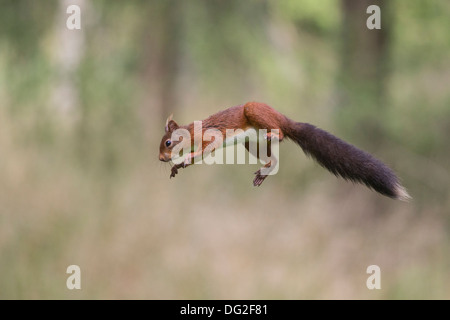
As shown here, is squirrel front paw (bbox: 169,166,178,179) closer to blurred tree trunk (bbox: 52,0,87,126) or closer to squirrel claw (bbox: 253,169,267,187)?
squirrel claw (bbox: 253,169,267,187)

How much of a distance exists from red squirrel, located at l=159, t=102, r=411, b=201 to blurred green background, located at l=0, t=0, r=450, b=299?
165 inches

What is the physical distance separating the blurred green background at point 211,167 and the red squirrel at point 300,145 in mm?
4183

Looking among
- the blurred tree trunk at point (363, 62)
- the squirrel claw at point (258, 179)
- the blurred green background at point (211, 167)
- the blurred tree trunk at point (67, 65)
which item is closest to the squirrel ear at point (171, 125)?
the squirrel claw at point (258, 179)

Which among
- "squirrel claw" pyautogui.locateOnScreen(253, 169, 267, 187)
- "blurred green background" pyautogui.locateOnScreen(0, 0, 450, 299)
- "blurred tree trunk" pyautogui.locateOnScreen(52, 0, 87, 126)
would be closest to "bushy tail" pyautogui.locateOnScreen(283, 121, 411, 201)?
"squirrel claw" pyautogui.locateOnScreen(253, 169, 267, 187)

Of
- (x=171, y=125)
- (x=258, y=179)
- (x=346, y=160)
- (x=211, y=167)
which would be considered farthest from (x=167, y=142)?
(x=211, y=167)

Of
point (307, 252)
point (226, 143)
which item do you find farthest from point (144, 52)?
point (226, 143)

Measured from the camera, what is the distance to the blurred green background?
23.2 feet

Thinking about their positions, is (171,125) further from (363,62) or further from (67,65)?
(363,62)

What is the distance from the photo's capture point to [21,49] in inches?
275

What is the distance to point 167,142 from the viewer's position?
95cm

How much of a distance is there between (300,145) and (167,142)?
234 mm

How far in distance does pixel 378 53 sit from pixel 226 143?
9.00m

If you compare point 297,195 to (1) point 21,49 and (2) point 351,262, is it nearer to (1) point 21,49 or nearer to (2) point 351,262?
(2) point 351,262

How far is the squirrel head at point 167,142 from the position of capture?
94cm
